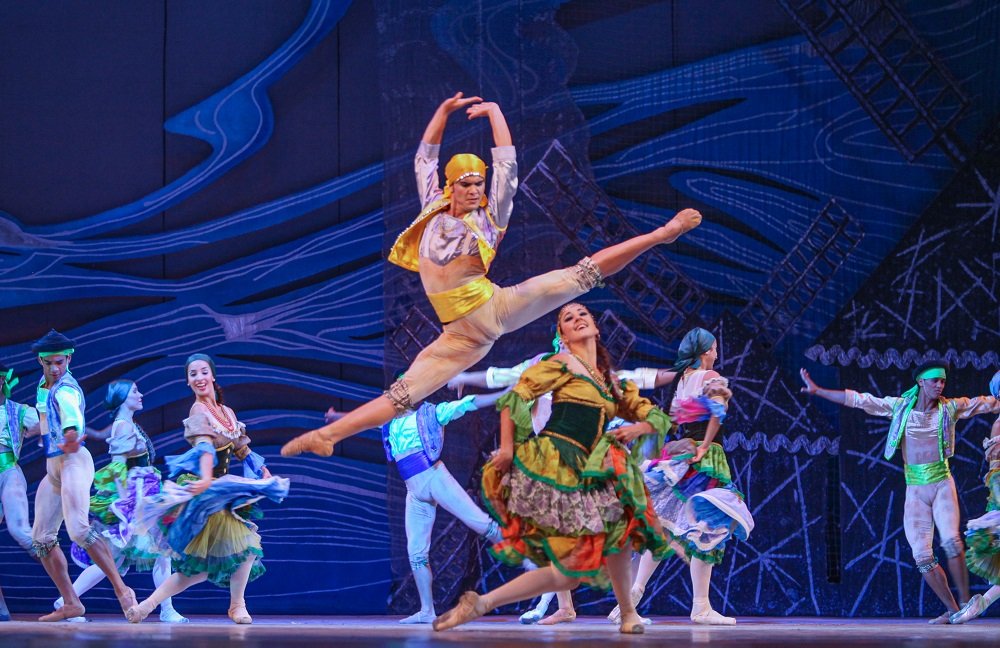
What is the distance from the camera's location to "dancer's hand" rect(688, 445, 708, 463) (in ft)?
22.4

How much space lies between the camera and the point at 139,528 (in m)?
6.71

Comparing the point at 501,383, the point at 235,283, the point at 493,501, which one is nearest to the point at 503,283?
the point at 501,383

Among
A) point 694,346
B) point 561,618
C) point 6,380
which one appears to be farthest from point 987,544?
point 6,380

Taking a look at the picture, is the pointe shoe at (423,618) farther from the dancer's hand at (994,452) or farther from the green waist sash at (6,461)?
the dancer's hand at (994,452)

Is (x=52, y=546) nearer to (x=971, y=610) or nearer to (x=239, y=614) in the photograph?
(x=239, y=614)

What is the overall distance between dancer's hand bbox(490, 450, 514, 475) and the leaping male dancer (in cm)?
49

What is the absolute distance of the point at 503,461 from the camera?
5.14m

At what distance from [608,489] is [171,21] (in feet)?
18.4

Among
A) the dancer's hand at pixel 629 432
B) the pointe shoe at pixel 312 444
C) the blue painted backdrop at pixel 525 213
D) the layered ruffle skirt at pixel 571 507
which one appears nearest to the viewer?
the layered ruffle skirt at pixel 571 507

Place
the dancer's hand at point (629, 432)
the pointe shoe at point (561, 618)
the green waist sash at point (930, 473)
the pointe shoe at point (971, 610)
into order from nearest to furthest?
the dancer's hand at point (629, 432)
the pointe shoe at point (971, 610)
the pointe shoe at point (561, 618)
the green waist sash at point (930, 473)

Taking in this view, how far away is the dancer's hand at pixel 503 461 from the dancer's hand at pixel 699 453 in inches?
77.6

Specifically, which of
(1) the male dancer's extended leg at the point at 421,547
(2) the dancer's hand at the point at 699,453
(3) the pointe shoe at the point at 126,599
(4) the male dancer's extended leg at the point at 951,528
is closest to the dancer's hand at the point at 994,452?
(4) the male dancer's extended leg at the point at 951,528

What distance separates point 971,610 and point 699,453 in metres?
1.95

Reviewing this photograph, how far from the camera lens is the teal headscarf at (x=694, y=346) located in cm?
696
